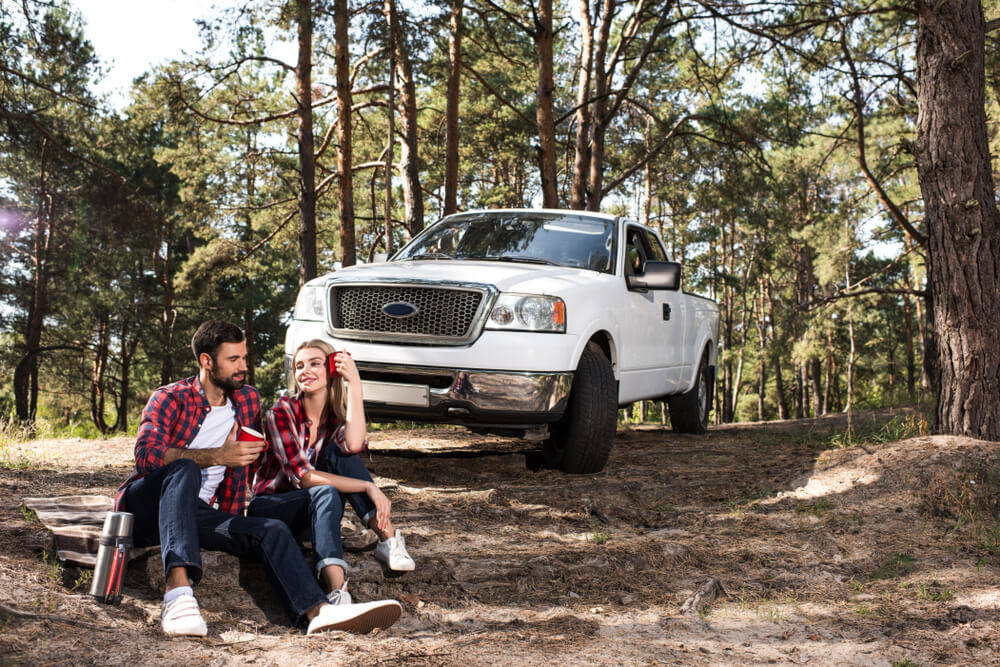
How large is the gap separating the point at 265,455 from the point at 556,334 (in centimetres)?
224

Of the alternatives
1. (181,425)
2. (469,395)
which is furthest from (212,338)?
(469,395)

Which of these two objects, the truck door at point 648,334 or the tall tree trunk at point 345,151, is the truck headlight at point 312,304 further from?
the tall tree trunk at point 345,151

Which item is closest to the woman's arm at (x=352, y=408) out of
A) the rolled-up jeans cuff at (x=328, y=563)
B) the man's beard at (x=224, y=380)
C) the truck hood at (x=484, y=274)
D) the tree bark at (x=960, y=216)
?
the man's beard at (x=224, y=380)

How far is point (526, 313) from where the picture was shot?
231 inches

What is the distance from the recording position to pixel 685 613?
394 centimetres

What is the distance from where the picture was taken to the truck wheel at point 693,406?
972 centimetres

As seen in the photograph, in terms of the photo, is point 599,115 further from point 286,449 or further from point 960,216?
point 286,449

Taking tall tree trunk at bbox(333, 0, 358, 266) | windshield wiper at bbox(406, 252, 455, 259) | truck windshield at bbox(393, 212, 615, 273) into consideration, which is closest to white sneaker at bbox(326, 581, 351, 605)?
truck windshield at bbox(393, 212, 615, 273)

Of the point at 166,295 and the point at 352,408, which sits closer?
the point at 352,408

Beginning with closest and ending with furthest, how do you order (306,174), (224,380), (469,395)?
(224,380)
(469,395)
(306,174)

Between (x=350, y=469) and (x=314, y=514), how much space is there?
1.28 ft

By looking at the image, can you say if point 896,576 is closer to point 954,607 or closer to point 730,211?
point 954,607

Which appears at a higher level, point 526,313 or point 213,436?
point 526,313

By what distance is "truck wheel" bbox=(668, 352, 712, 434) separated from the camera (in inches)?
383
